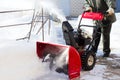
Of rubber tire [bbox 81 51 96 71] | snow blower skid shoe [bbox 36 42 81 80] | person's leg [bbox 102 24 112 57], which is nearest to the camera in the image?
snow blower skid shoe [bbox 36 42 81 80]

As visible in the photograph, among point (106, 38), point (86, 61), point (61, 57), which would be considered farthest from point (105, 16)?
point (61, 57)

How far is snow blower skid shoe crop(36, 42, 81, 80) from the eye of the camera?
175 inches

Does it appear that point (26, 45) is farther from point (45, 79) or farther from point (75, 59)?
point (75, 59)

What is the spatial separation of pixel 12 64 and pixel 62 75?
0.83 metres

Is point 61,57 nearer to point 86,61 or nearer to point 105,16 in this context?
point 86,61

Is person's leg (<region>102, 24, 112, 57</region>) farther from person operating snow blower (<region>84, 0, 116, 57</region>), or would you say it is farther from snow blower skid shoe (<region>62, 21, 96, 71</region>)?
snow blower skid shoe (<region>62, 21, 96, 71</region>)

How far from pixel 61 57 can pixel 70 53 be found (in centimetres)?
31

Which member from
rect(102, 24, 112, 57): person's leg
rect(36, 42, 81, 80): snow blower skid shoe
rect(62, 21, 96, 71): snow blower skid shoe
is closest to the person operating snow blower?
rect(102, 24, 112, 57): person's leg

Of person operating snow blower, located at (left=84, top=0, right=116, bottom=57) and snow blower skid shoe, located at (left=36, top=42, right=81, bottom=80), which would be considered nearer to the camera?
snow blower skid shoe, located at (left=36, top=42, right=81, bottom=80)

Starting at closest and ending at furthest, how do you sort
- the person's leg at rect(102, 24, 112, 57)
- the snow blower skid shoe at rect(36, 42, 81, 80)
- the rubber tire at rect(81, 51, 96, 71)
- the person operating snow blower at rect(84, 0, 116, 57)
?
the snow blower skid shoe at rect(36, 42, 81, 80), the rubber tire at rect(81, 51, 96, 71), the person operating snow blower at rect(84, 0, 116, 57), the person's leg at rect(102, 24, 112, 57)

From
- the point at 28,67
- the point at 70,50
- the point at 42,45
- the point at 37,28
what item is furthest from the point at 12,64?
the point at 37,28

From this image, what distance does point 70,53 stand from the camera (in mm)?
4414

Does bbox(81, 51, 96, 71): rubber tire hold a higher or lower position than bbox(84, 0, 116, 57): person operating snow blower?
lower

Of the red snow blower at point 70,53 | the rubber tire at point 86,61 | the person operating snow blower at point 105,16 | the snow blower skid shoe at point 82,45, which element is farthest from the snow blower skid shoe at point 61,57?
the person operating snow blower at point 105,16
